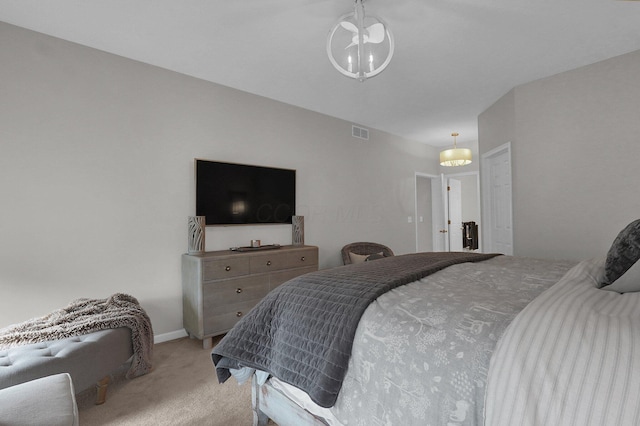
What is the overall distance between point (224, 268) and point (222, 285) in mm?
153

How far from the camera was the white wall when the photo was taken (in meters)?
2.31

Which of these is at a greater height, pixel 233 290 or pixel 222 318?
pixel 233 290

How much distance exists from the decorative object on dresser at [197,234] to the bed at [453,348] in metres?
1.65

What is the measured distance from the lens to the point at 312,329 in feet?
4.16

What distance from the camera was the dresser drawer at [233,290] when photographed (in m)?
2.74

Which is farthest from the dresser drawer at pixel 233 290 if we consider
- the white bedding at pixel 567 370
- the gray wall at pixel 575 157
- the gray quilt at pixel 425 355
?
the gray wall at pixel 575 157

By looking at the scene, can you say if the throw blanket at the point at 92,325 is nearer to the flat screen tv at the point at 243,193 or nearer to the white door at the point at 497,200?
the flat screen tv at the point at 243,193

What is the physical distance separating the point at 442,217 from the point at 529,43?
409 centimetres

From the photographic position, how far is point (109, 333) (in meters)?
1.93

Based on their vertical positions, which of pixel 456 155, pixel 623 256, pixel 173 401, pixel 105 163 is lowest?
pixel 173 401

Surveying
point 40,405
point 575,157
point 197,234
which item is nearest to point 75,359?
point 40,405

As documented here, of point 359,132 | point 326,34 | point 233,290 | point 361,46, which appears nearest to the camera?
point 361,46

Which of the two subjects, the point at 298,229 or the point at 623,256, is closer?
the point at 623,256

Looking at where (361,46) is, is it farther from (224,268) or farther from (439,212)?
(439,212)
